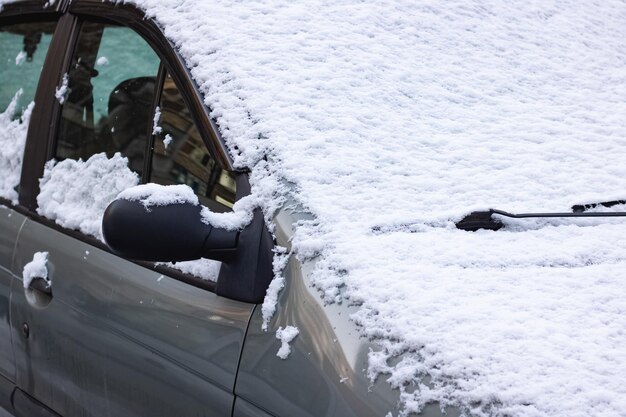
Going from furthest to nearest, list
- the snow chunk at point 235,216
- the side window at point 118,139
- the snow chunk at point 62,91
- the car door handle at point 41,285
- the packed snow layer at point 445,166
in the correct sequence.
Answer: the snow chunk at point 62,91 → the car door handle at point 41,285 → the side window at point 118,139 → the snow chunk at point 235,216 → the packed snow layer at point 445,166

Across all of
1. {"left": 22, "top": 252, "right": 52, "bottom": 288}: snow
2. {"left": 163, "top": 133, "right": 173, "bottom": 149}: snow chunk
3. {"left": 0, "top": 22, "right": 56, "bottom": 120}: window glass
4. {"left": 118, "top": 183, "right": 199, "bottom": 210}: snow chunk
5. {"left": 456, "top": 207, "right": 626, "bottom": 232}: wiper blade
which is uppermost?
{"left": 456, "top": 207, "right": 626, "bottom": 232}: wiper blade

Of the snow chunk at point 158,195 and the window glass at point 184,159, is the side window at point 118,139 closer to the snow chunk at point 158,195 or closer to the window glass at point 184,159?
the window glass at point 184,159

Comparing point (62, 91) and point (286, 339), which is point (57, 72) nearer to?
point (62, 91)

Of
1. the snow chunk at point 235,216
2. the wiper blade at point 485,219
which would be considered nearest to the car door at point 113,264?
the snow chunk at point 235,216

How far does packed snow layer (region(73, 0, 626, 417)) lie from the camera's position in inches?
61.4

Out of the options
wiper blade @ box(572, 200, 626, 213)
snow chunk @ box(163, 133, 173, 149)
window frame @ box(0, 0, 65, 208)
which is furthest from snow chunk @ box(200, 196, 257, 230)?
window frame @ box(0, 0, 65, 208)

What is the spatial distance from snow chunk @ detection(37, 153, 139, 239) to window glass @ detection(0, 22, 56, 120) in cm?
33

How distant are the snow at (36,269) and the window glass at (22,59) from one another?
21.3 inches

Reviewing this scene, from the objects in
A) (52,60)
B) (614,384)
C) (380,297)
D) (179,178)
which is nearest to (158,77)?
(179,178)

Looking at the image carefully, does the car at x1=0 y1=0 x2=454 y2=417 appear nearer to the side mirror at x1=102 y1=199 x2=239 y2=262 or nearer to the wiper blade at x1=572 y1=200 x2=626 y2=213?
the side mirror at x1=102 y1=199 x2=239 y2=262

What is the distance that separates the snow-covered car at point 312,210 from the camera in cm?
163

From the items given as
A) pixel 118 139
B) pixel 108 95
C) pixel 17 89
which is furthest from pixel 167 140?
pixel 17 89

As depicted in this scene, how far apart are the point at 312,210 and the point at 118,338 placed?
2.14ft

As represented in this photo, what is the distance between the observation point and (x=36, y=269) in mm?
2531
